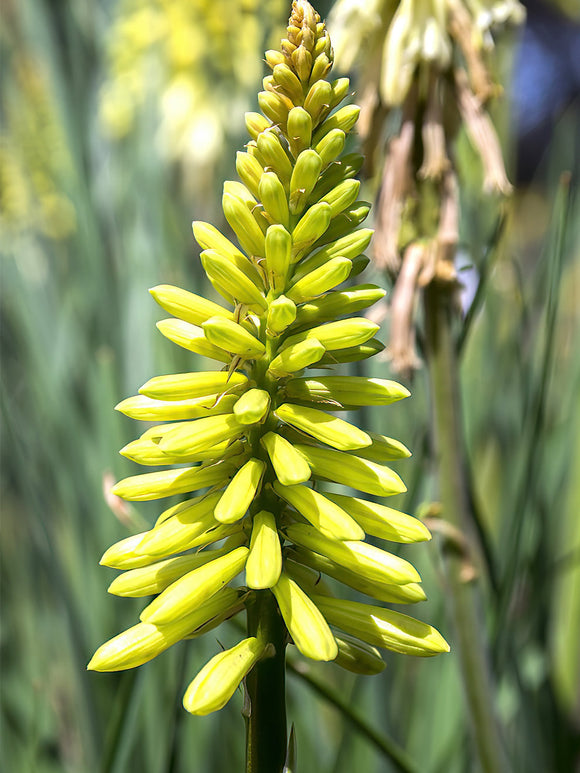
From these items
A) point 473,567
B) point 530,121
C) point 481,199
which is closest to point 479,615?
point 473,567

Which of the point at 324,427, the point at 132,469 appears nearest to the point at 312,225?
the point at 324,427

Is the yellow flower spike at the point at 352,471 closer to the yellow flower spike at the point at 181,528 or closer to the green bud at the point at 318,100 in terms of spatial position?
the yellow flower spike at the point at 181,528

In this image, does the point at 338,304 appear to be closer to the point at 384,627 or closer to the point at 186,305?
the point at 186,305

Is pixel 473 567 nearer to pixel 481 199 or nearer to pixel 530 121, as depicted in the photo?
pixel 481 199

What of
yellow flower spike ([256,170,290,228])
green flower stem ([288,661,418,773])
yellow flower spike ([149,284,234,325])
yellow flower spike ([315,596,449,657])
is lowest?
green flower stem ([288,661,418,773])

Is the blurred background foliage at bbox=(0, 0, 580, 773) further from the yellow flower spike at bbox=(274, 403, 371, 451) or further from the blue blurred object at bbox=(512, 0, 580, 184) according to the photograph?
the blue blurred object at bbox=(512, 0, 580, 184)

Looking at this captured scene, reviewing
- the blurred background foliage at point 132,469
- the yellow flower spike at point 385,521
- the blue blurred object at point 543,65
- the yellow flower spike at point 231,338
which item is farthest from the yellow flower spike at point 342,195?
the blue blurred object at point 543,65

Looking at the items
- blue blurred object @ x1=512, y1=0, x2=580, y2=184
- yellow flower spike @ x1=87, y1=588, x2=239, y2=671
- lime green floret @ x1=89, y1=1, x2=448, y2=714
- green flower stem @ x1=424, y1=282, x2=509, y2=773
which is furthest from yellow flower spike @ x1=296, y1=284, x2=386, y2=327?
blue blurred object @ x1=512, y1=0, x2=580, y2=184
